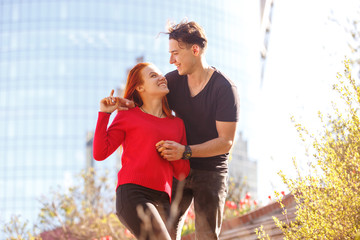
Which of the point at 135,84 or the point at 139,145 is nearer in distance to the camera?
the point at 139,145

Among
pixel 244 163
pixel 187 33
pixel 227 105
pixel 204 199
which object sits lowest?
pixel 244 163

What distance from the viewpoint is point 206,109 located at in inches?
172

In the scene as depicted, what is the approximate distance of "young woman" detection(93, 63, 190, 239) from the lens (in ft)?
11.6

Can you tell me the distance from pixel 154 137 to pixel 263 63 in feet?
233

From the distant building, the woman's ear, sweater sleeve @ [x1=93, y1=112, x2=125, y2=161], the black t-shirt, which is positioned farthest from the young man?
the distant building

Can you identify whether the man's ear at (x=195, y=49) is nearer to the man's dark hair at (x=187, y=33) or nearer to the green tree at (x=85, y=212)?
the man's dark hair at (x=187, y=33)

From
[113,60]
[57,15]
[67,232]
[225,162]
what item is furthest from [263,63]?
[225,162]

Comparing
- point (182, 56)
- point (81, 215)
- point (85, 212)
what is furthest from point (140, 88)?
point (81, 215)

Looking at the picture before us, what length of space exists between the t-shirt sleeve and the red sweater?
37 cm

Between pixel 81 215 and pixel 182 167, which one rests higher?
pixel 182 167

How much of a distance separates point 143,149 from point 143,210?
509mm

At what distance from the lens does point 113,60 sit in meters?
64.6

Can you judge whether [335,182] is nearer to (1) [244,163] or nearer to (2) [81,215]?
(2) [81,215]

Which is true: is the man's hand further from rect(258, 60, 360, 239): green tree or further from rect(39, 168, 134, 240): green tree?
rect(39, 168, 134, 240): green tree
